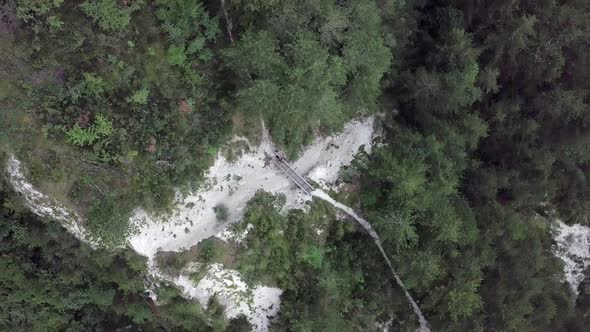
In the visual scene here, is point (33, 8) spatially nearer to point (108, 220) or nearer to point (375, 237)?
point (108, 220)

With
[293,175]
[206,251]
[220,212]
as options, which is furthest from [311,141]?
[206,251]

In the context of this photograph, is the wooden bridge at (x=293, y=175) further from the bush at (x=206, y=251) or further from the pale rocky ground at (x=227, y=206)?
the bush at (x=206, y=251)

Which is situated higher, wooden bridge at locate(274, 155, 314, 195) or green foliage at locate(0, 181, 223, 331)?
wooden bridge at locate(274, 155, 314, 195)

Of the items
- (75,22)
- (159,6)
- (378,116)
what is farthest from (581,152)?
(75,22)

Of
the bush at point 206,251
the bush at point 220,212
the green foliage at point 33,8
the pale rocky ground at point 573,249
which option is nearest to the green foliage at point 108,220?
the bush at point 206,251

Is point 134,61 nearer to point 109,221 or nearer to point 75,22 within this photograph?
point 75,22

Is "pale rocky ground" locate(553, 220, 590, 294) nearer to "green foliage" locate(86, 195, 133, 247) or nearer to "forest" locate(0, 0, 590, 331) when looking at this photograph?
"forest" locate(0, 0, 590, 331)

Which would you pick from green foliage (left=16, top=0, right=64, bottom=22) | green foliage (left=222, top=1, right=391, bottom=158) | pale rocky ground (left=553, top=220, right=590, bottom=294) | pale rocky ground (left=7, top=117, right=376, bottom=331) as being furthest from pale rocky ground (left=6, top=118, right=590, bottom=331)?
pale rocky ground (left=553, top=220, right=590, bottom=294)
